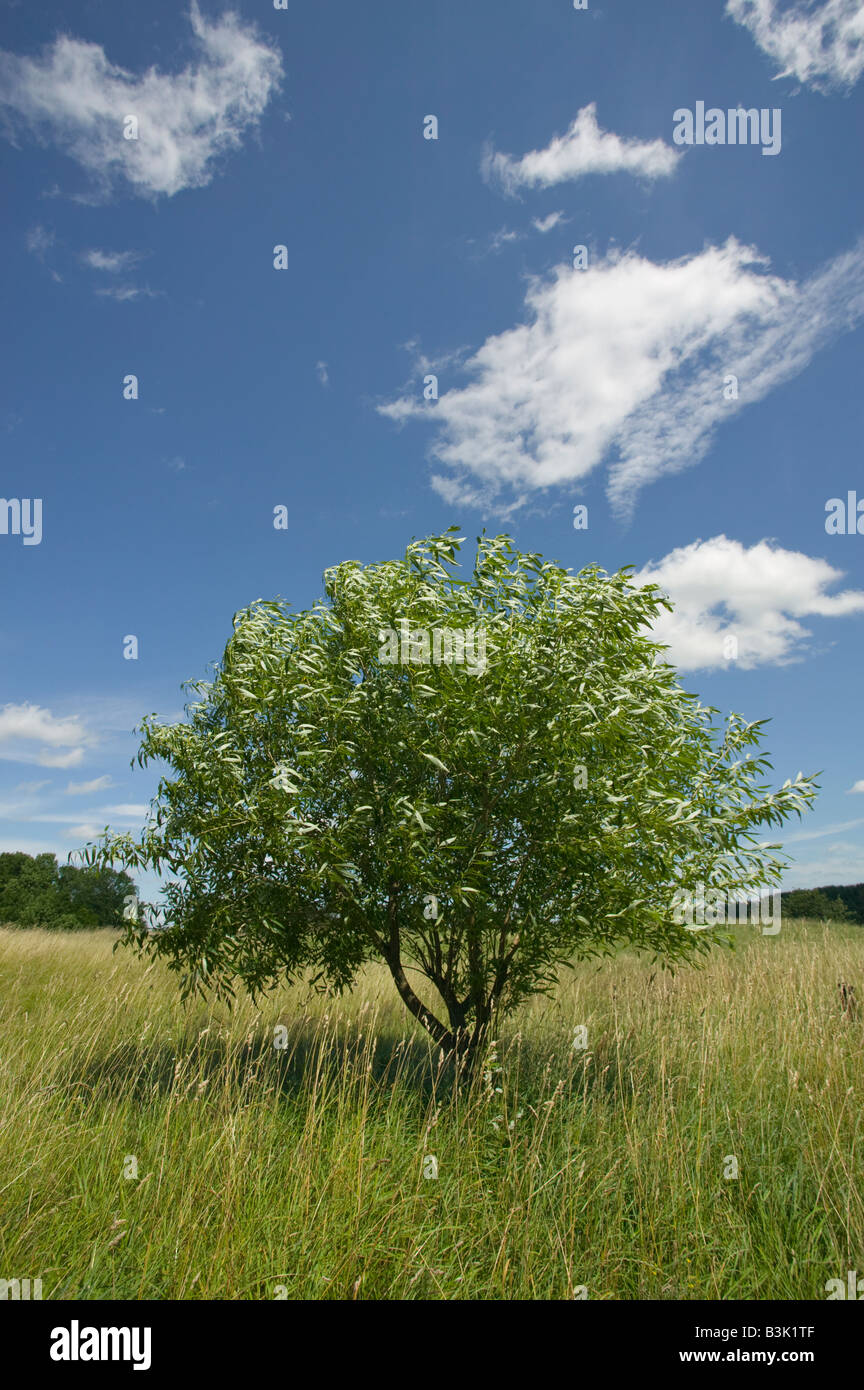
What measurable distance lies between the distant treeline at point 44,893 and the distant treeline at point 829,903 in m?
33.1

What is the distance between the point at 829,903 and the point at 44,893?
4153 cm

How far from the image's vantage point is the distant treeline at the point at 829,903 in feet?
89.5

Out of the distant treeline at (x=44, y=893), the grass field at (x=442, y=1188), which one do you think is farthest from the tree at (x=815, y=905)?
the distant treeline at (x=44, y=893)

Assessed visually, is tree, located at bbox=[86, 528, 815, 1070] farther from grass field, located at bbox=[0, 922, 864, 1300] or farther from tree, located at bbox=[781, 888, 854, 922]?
tree, located at bbox=[781, 888, 854, 922]

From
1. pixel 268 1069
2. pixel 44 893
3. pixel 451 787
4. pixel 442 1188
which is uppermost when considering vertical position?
pixel 451 787

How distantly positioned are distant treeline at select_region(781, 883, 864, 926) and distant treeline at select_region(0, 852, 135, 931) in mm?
33119

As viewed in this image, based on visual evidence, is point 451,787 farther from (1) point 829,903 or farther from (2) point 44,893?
(2) point 44,893

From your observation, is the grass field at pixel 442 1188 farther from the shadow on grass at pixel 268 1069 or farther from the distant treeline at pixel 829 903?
the distant treeline at pixel 829 903

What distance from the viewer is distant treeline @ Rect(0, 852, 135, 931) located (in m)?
38.5

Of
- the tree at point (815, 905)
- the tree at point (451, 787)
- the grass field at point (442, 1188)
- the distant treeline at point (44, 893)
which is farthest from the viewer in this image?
the distant treeline at point (44, 893)

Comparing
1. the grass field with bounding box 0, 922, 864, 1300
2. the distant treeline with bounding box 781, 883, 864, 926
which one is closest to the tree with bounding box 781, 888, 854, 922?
the distant treeline with bounding box 781, 883, 864, 926

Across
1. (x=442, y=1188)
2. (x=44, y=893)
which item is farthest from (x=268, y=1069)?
(x=44, y=893)

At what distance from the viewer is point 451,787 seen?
7.15m
